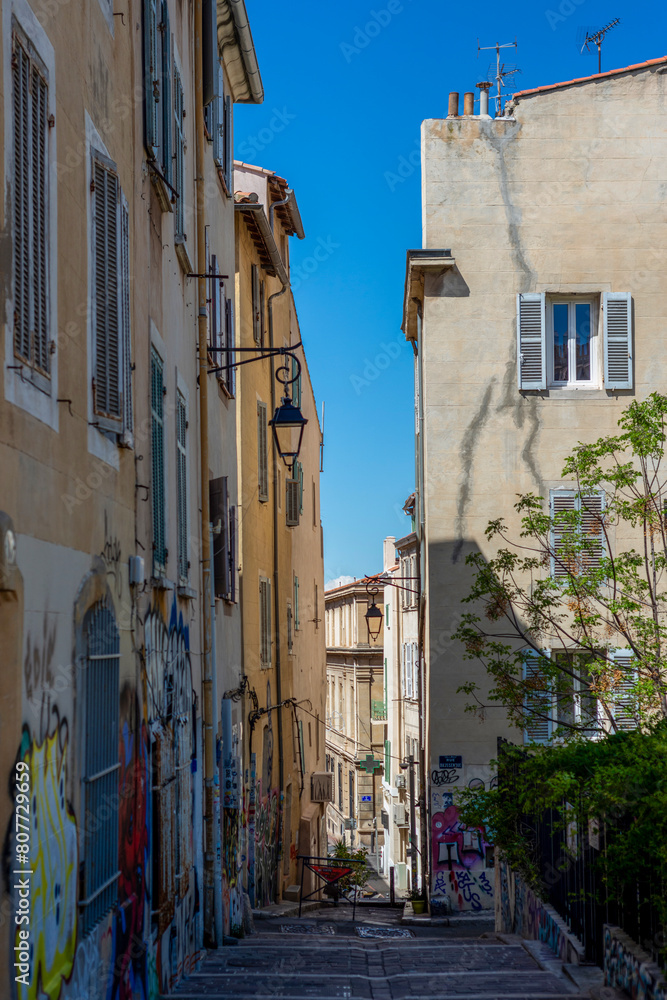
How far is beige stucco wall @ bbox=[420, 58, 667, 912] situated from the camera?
18297 mm

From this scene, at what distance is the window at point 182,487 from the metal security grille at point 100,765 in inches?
130

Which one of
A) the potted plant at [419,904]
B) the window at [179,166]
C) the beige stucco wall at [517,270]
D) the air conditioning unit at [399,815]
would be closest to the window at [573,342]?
the beige stucco wall at [517,270]

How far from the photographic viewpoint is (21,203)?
4.65 metres

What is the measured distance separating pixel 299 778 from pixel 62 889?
21.7m

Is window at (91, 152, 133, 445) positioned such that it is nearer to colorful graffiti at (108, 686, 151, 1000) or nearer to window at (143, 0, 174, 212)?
window at (143, 0, 174, 212)

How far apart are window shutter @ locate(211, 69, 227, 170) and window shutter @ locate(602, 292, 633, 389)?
693 cm

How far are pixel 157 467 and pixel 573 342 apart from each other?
11.5 meters

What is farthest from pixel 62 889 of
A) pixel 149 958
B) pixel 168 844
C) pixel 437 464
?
pixel 437 464

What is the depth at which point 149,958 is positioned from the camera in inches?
303

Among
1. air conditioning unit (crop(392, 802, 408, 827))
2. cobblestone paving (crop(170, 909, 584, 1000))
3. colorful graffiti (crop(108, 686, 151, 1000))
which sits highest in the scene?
colorful graffiti (crop(108, 686, 151, 1000))

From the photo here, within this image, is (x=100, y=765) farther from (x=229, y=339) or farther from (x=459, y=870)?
(x=459, y=870)

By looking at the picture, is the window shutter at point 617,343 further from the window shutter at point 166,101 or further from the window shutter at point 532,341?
the window shutter at point 166,101

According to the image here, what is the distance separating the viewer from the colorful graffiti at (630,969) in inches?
260

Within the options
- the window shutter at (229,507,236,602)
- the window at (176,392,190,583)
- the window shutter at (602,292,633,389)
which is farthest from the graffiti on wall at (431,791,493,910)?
the window at (176,392,190,583)
